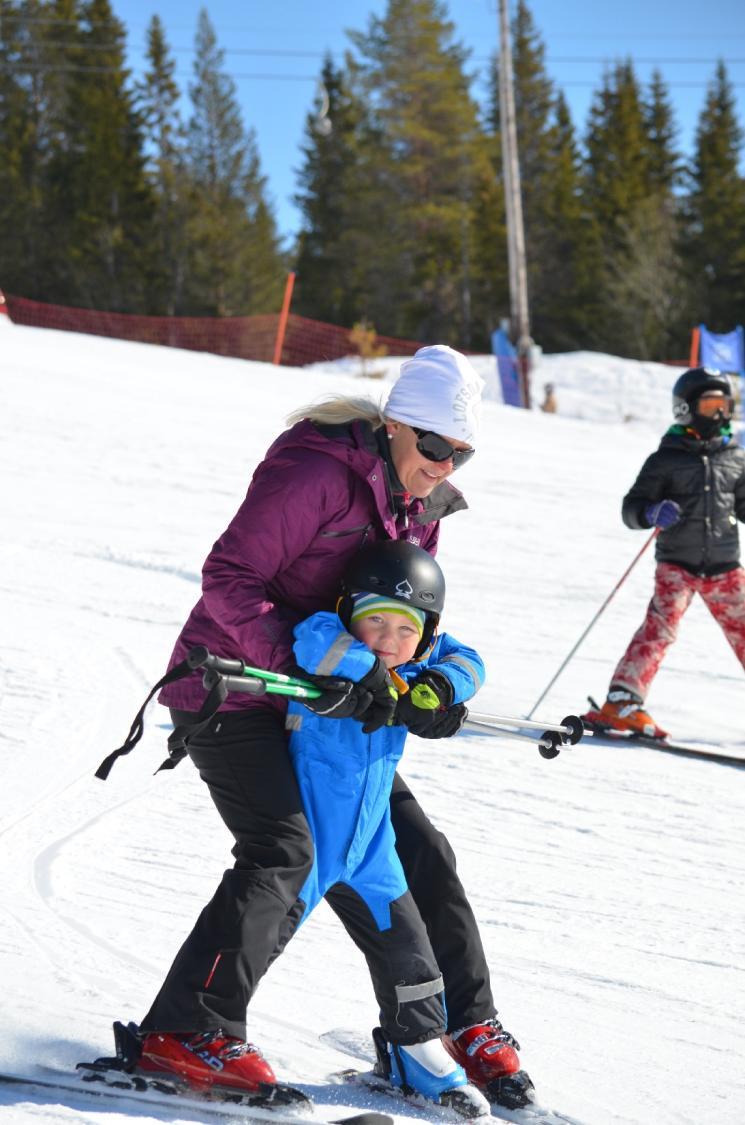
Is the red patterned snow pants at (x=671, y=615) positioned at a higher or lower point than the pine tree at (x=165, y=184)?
lower

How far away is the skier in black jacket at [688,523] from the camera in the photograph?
594cm

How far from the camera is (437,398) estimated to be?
109 inches

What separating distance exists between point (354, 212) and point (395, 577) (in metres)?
45.9

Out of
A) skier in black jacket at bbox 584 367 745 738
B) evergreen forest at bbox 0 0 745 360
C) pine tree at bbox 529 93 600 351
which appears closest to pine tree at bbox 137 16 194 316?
evergreen forest at bbox 0 0 745 360

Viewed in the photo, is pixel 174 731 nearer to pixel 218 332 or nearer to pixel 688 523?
pixel 688 523

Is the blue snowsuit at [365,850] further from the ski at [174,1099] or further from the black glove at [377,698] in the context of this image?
the ski at [174,1099]

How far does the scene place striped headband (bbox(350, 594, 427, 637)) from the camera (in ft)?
8.63

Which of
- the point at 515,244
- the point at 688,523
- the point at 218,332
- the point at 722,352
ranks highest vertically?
the point at 515,244

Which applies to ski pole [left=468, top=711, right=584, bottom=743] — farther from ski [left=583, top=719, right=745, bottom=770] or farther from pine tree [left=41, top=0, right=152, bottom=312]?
pine tree [left=41, top=0, right=152, bottom=312]

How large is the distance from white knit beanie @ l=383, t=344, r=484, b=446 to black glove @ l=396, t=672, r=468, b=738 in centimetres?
54

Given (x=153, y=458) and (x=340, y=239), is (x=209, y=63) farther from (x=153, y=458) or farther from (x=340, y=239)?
(x=153, y=458)

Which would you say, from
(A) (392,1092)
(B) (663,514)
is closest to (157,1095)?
(A) (392,1092)

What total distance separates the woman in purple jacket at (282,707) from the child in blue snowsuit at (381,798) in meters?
0.06

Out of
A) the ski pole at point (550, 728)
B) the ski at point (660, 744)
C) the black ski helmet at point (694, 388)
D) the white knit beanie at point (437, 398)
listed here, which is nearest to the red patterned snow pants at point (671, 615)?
the ski at point (660, 744)
